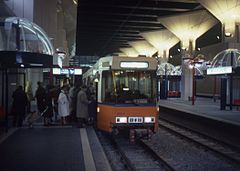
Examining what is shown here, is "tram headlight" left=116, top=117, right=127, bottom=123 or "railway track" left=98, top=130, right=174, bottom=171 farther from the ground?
"tram headlight" left=116, top=117, right=127, bottom=123

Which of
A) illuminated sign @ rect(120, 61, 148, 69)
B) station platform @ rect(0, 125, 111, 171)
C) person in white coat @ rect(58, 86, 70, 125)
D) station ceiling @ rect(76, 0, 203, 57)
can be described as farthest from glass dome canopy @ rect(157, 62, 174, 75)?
illuminated sign @ rect(120, 61, 148, 69)

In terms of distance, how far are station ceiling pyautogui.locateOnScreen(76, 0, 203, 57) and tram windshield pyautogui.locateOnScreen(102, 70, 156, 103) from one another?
2699 centimetres

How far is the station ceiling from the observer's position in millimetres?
40062

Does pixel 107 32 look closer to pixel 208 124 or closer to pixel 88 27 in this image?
pixel 88 27

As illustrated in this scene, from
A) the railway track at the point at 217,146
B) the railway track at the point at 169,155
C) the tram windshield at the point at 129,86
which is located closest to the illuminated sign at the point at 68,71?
the railway track at the point at 217,146

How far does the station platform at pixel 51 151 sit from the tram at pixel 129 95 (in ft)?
3.44

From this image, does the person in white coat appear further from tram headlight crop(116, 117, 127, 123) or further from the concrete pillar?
the concrete pillar

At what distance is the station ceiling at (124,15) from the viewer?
4006 centimetres

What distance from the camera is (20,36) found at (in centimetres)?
1677

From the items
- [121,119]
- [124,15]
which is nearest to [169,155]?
[121,119]

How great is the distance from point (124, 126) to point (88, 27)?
1834 inches

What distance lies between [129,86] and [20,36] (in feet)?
24.9

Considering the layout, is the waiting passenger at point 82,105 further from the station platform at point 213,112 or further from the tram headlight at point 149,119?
the station platform at point 213,112

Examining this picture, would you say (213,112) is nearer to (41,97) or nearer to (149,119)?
(149,119)
